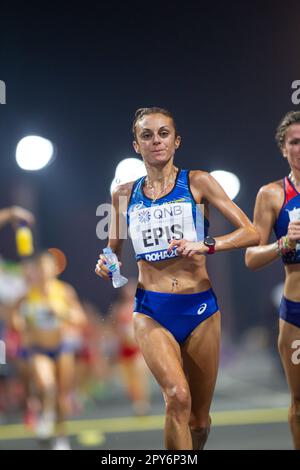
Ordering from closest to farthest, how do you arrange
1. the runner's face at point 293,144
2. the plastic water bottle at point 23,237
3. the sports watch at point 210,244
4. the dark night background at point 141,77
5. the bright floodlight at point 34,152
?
the sports watch at point 210,244
the runner's face at point 293,144
the plastic water bottle at point 23,237
the bright floodlight at point 34,152
the dark night background at point 141,77

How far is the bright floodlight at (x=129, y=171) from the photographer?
4547 millimetres

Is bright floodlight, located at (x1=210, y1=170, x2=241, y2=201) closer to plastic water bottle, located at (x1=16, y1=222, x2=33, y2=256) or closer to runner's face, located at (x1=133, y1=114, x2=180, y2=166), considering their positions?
runner's face, located at (x1=133, y1=114, x2=180, y2=166)

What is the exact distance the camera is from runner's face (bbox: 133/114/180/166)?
13.3ft

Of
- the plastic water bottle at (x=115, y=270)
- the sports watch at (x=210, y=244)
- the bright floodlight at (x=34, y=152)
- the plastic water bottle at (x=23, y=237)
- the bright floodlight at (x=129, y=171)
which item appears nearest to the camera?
the sports watch at (x=210, y=244)

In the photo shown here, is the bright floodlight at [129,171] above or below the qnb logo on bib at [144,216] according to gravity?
above

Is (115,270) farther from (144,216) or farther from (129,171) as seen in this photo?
(129,171)

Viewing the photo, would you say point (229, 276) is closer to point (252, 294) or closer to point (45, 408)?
point (252, 294)

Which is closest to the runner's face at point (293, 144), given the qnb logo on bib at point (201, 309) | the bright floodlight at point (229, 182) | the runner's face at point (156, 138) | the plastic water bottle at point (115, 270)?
the runner's face at point (156, 138)

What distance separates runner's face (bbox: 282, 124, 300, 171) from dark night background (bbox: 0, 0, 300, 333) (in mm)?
1762

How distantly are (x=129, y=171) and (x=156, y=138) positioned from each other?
2.51 feet

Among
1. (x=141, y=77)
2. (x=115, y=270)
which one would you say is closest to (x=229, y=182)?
(x=115, y=270)

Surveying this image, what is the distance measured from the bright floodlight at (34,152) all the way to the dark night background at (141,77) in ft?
1.19

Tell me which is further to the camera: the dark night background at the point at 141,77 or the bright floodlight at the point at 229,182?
the dark night background at the point at 141,77

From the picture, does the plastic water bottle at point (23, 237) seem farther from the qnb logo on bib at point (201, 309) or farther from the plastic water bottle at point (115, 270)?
the qnb logo on bib at point (201, 309)
